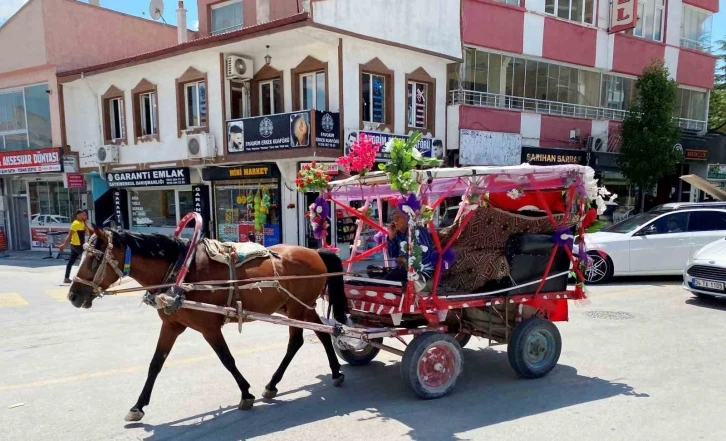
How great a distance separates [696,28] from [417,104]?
14759 mm

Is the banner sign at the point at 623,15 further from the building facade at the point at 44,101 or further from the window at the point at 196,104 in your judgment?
the building facade at the point at 44,101

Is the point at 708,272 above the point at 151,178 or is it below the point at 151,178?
below

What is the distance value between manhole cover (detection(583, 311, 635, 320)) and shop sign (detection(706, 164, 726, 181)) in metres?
17.5

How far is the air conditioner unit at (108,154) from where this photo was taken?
58.0ft

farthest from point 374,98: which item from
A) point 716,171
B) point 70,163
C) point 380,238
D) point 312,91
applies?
point 716,171

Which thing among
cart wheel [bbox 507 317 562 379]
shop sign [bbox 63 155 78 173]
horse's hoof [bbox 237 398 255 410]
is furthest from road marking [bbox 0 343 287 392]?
shop sign [bbox 63 155 78 173]

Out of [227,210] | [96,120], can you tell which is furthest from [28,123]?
[227,210]

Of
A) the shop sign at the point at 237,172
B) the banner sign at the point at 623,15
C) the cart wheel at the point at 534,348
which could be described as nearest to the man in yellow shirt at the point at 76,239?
the shop sign at the point at 237,172

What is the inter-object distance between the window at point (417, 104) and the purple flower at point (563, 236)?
32.9 ft

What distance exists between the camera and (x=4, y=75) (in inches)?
755

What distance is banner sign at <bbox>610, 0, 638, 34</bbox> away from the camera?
17.4 m

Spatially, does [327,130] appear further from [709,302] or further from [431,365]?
[431,365]

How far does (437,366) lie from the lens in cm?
471

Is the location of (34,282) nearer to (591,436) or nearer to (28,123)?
(28,123)
